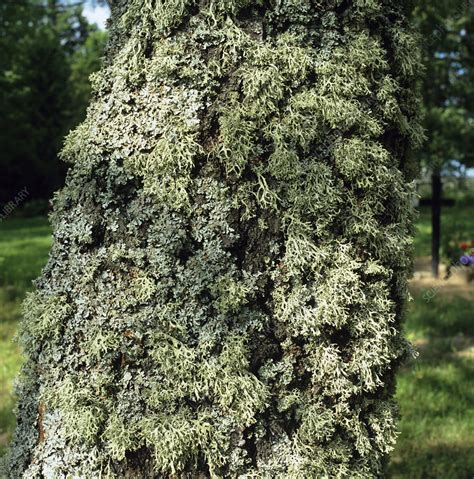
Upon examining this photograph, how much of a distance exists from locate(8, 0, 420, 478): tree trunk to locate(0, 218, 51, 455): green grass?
70 cm

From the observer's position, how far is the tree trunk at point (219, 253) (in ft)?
5.52

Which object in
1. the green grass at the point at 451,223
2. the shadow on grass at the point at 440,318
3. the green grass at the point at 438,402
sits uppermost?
the green grass at the point at 451,223

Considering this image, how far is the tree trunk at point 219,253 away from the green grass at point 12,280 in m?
0.70

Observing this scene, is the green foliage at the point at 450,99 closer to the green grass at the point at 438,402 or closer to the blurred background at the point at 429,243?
the blurred background at the point at 429,243

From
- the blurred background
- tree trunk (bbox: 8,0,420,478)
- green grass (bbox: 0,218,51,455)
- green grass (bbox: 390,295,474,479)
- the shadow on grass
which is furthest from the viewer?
the shadow on grass

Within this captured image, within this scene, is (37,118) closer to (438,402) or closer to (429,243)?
(429,243)

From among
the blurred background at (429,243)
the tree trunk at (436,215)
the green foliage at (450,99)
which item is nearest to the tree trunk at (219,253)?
the blurred background at (429,243)

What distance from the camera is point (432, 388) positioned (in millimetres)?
4492

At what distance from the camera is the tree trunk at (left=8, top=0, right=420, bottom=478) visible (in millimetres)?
1683

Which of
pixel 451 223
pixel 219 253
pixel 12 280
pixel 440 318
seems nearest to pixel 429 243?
pixel 451 223

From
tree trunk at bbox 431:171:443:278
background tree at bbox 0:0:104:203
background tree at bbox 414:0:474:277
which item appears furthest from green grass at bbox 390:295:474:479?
background tree at bbox 0:0:104:203

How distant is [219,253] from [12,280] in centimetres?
739

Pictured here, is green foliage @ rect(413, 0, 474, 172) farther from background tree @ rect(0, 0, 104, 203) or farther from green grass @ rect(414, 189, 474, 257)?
background tree @ rect(0, 0, 104, 203)

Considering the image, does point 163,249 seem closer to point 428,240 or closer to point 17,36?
point 428,240
